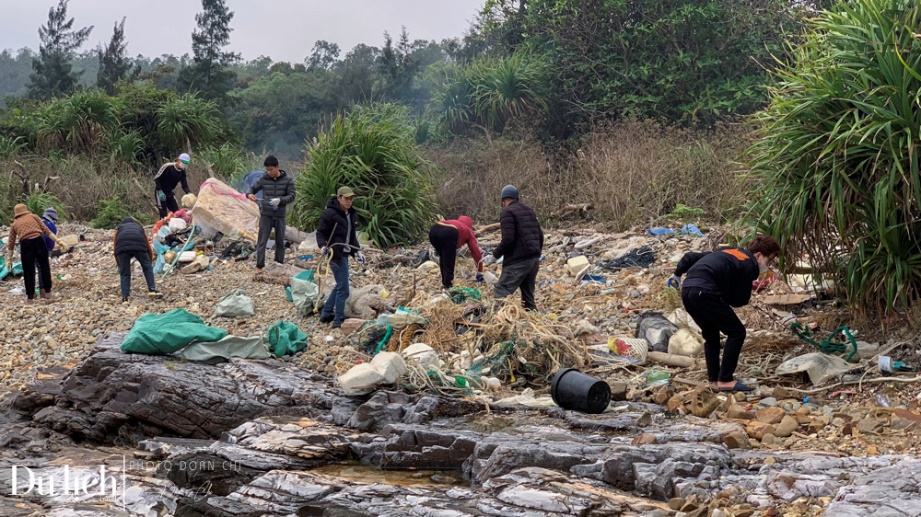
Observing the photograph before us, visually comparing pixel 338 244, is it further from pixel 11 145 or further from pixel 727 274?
pixel 11 145

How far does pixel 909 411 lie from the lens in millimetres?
5582

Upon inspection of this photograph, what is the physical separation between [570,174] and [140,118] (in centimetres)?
1129

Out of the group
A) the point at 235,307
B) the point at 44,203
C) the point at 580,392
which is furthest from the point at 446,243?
the point at 44,203

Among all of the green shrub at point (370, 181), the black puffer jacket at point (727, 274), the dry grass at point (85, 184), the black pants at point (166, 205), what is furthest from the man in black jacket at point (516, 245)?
the dry grass at point (85, 184)

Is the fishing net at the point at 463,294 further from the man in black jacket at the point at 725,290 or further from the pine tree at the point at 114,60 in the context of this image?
the pine tree at the point at 114,60

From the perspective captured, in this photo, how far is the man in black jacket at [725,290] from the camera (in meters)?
6.19

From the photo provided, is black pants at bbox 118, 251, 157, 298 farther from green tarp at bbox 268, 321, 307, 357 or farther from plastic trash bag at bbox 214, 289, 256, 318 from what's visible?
green tarp at bbox 268, 321, 307, 357

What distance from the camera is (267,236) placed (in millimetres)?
11320

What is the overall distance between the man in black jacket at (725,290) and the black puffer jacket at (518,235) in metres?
2.14

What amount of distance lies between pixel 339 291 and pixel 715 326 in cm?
394

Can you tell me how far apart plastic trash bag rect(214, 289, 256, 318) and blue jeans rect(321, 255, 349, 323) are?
1068mm

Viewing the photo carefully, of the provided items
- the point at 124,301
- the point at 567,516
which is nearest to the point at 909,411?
the point at 567,516

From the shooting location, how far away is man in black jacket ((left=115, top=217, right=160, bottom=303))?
33.5ft

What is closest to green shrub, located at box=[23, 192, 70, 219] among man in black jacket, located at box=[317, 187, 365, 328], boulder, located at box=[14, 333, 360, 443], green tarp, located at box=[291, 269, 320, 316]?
green tarp, located at box=[291, 269, 320, 316]
